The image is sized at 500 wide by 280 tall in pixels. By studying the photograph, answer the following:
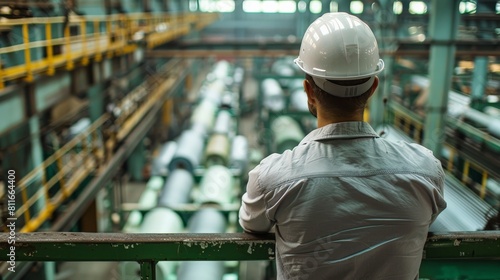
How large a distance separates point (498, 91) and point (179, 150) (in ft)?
24.8

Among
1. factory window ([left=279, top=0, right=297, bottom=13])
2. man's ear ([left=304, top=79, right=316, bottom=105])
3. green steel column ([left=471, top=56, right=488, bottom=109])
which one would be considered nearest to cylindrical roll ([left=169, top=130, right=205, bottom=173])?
green steel column ([left=471, top=56, right=488, bottom=109])

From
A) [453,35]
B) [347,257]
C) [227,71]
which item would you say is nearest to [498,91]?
[453,35]

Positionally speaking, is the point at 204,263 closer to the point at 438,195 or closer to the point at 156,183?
the point at 156,183

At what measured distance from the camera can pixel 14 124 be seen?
564 centimetres

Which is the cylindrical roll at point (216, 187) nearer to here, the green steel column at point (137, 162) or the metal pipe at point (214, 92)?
the green steel column at point (137, 162)

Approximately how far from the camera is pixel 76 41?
7.78 meters

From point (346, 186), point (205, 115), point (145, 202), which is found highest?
point (346, 186)

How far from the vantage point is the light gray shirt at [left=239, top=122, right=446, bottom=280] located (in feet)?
5.37

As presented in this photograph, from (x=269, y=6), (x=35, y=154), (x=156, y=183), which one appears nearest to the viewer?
(x=35, y=154)

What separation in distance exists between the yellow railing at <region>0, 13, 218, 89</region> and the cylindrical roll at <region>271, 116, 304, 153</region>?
4299mm

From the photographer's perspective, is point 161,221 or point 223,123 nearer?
point 161,221

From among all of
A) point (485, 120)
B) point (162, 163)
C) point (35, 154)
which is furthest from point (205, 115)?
point (485, 120)

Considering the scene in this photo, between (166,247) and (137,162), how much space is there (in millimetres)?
12589

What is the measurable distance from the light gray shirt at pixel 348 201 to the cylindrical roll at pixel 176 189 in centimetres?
677
